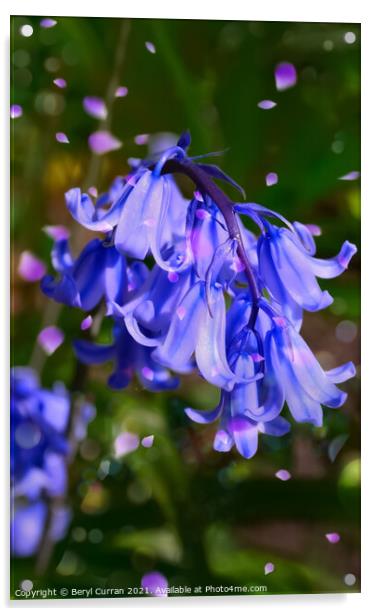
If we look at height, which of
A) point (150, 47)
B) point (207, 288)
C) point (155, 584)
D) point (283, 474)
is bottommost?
point (155, 584)

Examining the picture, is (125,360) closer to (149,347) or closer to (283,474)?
(149,347)

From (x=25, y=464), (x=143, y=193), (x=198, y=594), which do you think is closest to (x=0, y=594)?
(x=25, y=464)

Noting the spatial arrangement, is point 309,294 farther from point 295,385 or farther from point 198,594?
point 198,594

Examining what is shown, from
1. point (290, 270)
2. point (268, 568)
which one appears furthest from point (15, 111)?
point (268, 568)

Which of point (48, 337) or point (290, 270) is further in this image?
point (48, 337)

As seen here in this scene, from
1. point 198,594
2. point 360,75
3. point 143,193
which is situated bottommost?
point 198,594

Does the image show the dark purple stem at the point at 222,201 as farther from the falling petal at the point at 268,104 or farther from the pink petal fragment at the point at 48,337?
the pink petal fragment at the point at 48,337
